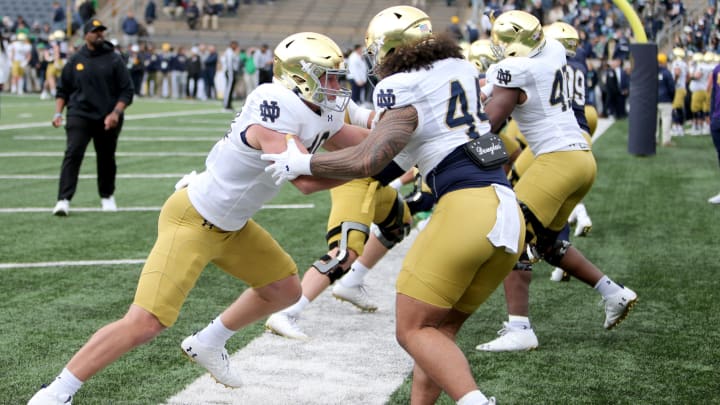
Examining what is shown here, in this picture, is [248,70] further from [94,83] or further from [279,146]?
[279,146]

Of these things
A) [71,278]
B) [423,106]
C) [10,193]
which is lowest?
[10,193]

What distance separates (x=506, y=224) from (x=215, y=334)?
165 cm

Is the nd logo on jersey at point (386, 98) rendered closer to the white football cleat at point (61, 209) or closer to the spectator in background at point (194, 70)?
the white football cleat at point (61, 209)

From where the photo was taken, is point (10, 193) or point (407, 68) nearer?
point (407, 68)

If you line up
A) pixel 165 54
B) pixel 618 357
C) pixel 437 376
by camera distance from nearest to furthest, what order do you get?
pixel 437 376 → pixel 618 357 → pixel 165 54

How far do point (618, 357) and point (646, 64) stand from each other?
11.2 m

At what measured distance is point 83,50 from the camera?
1030 cm

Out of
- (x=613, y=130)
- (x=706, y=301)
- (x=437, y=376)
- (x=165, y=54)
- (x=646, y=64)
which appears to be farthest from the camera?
(x=165, y=54)

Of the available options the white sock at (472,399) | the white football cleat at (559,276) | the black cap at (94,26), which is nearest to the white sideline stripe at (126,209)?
the black cap at (94,26)

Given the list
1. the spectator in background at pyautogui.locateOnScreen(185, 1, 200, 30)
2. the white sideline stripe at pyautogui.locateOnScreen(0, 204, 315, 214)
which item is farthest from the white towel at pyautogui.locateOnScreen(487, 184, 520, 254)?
the spectator in background at pyautogui.locateOnScreen(185, 1, 200, 30)

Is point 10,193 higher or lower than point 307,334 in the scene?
lower

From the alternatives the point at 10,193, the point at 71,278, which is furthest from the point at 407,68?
the point at 10,193

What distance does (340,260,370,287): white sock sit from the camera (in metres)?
6.35

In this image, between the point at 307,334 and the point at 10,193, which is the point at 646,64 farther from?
the point at 307,334
